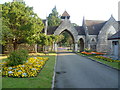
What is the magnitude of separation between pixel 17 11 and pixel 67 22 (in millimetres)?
20859

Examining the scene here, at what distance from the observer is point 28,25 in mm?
23750

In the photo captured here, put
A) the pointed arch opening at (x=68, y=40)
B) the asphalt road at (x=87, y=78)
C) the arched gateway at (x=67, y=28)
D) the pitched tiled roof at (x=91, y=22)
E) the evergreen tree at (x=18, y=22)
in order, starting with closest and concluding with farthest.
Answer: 1. the asphalt road at (x=87, y=78)
2. the evergreen tree at (x=18, y=22)
3. the arched gateway at (x=67, y=28)
4. the pointed arch opening at (x=68, y=40)
5. the pitched tiled roof at (x=91, y=22)

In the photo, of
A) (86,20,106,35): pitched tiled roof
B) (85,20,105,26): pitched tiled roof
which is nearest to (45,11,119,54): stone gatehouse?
(86,20,106,35): pitched tiled roof

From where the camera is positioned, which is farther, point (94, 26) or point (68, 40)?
point (68, 40)

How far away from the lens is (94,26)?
45.5m

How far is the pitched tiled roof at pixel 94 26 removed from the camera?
43.3 meters

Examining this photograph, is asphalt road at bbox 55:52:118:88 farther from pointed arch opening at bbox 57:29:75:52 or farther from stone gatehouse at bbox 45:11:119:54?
pointed arch opening at bbox 57:29:75:52

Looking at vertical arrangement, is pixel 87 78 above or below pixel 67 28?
below

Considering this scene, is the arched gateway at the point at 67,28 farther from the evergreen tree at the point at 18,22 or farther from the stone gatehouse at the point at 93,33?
the evergreen tree at the point at 18,22

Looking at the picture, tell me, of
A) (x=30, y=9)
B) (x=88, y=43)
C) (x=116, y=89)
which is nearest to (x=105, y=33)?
(x=88, y=43)

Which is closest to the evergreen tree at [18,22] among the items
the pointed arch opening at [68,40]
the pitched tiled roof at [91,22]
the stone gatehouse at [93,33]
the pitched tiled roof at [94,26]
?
the stone gatehouse at [93,33]

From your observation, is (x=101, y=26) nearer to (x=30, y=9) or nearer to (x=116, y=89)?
(x=30, y=9)

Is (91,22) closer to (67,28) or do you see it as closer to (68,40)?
(67,28)

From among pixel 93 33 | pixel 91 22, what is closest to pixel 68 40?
pixel 91 22
